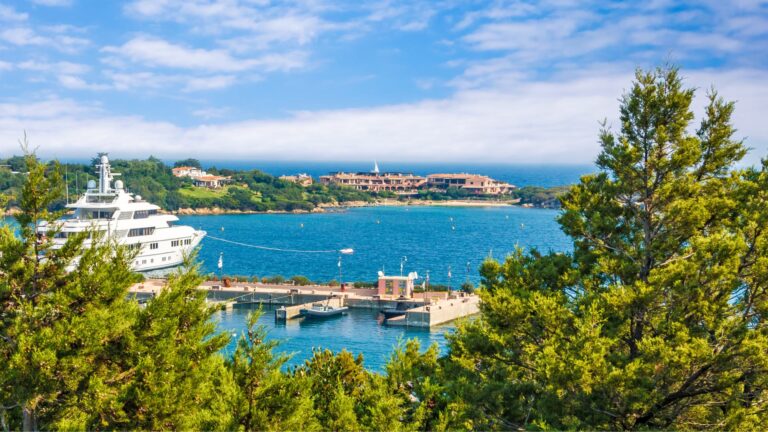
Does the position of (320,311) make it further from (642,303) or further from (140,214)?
(642,303)

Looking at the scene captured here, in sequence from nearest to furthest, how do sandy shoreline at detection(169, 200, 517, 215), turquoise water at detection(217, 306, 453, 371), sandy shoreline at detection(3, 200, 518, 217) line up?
turquoise water at detection(217, 306, 453, 371)
sandy shoreline at detection(3, 200, 518, 217)
sandy shoreline at detection(169, 200, 517, 215)

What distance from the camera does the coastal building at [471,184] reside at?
485ft

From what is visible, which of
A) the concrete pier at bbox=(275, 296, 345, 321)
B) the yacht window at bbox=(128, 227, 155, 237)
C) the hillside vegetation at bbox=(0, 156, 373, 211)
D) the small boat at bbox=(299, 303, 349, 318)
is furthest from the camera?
the hillside vegetation at bbox=(0, 156, 373, 211)

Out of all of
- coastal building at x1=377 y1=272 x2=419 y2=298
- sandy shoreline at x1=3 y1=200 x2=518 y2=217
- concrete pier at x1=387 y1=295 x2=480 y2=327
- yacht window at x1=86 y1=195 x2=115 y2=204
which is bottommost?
concrete pier at x1=387 y1=295 x2=480 y2=327

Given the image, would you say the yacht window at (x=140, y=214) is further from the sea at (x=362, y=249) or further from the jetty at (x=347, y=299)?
the sea at (x=362, y=249)

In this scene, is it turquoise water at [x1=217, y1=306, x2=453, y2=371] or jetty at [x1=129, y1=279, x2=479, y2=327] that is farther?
jetty at [x1=129, y1=279, x2=479, y2=327]

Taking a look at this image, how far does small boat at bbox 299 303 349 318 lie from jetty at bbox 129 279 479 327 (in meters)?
0.63

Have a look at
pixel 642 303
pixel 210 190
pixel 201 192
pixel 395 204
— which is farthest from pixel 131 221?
pixel 395 204

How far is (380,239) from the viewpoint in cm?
8356

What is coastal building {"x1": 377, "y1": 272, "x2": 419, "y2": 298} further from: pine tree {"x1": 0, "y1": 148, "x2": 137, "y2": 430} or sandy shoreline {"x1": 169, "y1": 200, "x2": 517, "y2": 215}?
sandy shoreline {"x1": 169, "y1": 200, "x2": 517, "y2": 215}

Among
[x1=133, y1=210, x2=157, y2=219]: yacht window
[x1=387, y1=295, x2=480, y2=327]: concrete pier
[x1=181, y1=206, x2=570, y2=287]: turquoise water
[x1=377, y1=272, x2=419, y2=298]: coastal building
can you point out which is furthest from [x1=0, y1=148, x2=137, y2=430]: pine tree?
[x1=133, y1=210, x2=157, y2=219]: yacht window

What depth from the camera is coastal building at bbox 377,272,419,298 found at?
44.8 m

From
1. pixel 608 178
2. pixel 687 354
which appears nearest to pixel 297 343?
pixel 608 178

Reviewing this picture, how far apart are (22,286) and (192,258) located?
2.92 metres
